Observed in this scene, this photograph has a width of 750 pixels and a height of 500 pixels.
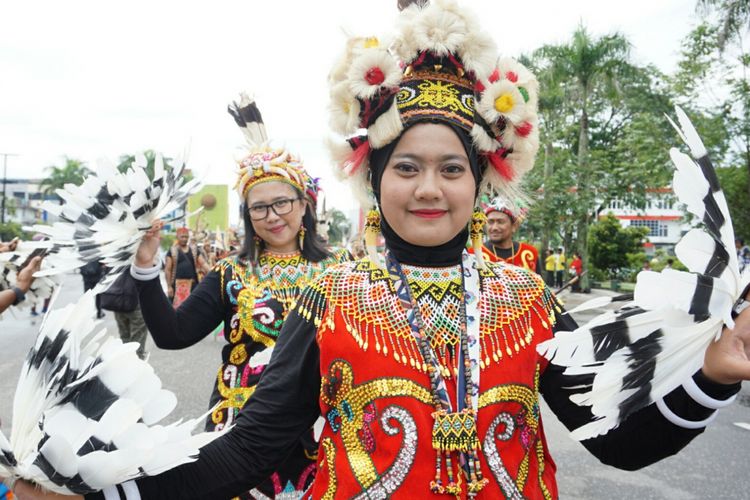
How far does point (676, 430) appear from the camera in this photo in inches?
49.8

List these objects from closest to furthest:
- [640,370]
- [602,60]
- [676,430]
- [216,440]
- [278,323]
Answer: [640,370], [676,430], [216,440], [278,323], [602,60]

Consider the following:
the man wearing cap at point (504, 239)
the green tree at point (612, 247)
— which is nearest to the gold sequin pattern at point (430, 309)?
the man wearing cap at point (504, 239)

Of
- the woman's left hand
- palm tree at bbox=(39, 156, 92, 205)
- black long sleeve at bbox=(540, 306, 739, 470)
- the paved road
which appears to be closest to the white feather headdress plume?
the paved road

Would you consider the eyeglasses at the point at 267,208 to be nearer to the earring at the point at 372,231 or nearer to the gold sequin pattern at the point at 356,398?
the earring at the point at 372,231

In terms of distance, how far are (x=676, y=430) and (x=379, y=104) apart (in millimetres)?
1045

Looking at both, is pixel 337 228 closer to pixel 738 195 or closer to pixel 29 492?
pixel 738 195

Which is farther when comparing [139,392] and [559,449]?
[559,449]

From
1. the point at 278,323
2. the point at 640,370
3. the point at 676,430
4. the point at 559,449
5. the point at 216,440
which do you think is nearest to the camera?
the point at 640,370

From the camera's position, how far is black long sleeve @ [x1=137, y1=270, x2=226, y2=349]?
2.74 meters

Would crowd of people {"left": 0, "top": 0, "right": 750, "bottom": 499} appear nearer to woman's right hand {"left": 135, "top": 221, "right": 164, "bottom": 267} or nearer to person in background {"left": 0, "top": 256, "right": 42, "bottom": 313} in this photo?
woman's right hand {"left": 135, "top": 221, "right": 164, "bottom": 267}

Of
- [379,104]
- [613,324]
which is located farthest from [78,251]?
[613,324]

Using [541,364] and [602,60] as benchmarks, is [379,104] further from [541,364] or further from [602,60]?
[602,60]

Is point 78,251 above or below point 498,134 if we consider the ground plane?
below

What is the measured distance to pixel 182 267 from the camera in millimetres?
9430
